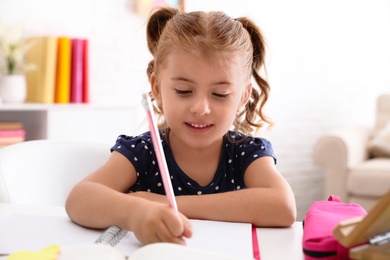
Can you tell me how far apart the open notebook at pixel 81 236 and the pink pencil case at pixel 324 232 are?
0.26ft

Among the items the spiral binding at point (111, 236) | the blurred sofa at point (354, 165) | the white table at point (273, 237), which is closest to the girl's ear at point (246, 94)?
the white table at point (273, 237)

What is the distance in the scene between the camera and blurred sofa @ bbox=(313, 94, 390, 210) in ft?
10.6

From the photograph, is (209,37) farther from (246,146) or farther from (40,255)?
(40,255)

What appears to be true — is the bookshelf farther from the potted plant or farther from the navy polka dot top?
the navy polka dot top

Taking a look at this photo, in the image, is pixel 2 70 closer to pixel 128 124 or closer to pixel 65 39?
pixel 65 39

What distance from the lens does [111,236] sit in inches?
30.5

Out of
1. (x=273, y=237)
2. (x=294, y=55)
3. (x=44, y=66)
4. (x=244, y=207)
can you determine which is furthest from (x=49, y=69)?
(x=273, y=237)

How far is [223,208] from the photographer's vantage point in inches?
36.9

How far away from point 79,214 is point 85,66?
2163 millimetres

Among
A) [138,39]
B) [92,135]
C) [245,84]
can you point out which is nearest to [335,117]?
[138,39]

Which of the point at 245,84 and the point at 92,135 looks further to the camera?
the point at 92,135

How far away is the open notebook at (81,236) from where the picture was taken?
0.73 metres

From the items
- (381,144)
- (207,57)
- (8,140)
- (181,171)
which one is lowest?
(381,144)

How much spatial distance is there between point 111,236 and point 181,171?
1.59ft
